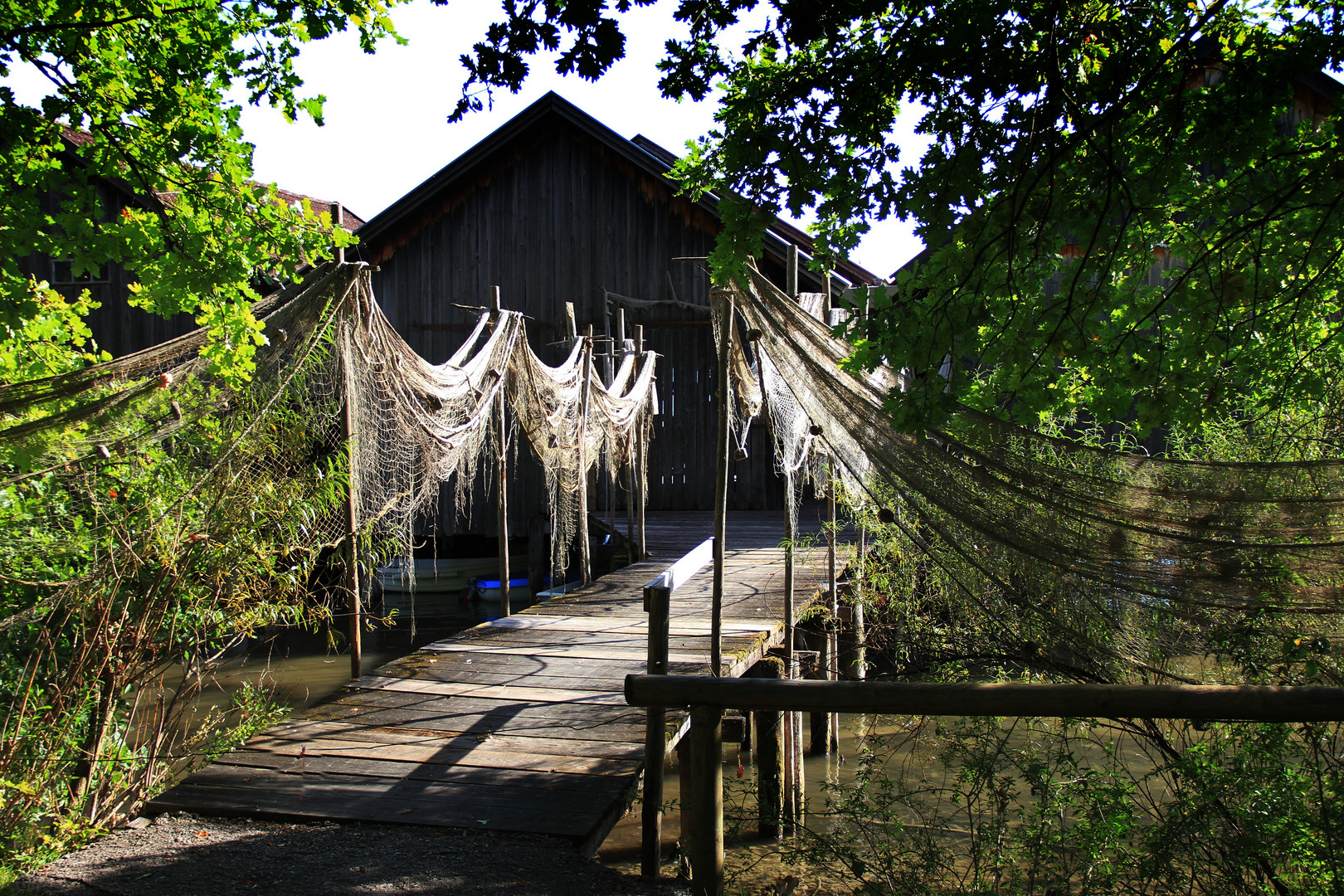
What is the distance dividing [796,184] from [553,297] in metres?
10.8

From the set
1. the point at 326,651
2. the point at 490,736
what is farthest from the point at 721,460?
the point at 326,651

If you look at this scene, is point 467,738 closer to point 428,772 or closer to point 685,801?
point 428,772

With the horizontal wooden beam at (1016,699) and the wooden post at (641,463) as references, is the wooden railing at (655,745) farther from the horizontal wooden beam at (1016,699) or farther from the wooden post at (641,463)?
the wooden post at (641,463)

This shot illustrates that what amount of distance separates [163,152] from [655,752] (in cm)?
318

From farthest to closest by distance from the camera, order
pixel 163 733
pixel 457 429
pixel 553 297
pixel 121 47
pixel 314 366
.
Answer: pixel 553 297 → pixel 457 429 → pixel 314 366 → pixel 163 733 → pixel 121 47

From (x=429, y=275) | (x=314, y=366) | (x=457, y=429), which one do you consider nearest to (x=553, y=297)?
(x=429, y=275)

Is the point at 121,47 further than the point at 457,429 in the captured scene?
No

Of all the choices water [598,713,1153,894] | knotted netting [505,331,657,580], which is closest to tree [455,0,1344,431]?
water [598,713,1153,894]

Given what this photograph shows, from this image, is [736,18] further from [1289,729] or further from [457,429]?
[457,429]

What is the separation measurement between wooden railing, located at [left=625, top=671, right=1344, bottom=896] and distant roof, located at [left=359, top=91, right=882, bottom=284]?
1004 centimetres

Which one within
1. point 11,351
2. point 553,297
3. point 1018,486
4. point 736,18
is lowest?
point 1018,486

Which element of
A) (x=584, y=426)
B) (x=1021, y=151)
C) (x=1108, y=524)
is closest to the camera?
(x=1021, y=151)

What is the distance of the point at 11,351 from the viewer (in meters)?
4.41

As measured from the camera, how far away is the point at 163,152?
11.3 ft
